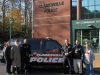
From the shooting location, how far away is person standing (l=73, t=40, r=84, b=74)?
1085cm

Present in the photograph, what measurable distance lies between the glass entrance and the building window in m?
2.55

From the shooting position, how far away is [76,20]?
39.5 metres

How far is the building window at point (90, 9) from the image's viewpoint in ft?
124

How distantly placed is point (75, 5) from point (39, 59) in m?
30.2

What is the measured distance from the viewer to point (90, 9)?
127 ft

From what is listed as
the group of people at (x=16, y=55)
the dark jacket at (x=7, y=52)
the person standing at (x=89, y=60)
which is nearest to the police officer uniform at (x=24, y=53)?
the group of people at (x=16, y=55)

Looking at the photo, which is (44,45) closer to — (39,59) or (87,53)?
(39,59)

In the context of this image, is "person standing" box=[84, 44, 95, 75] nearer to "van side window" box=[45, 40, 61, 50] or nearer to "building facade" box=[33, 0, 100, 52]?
"van side window" box=[45, 40, 61, 50]

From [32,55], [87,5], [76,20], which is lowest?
[32,55]

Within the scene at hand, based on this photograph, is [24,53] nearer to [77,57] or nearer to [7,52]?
[7,52]

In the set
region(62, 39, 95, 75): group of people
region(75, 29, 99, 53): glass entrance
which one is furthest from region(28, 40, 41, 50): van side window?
region(75, 29, 99, 53): glass entrance

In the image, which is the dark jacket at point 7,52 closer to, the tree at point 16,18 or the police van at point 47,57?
the police van at point 47,57

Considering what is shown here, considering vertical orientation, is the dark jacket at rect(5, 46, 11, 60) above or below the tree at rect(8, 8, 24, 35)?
below

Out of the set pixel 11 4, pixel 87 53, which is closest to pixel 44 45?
pixel 87 53
